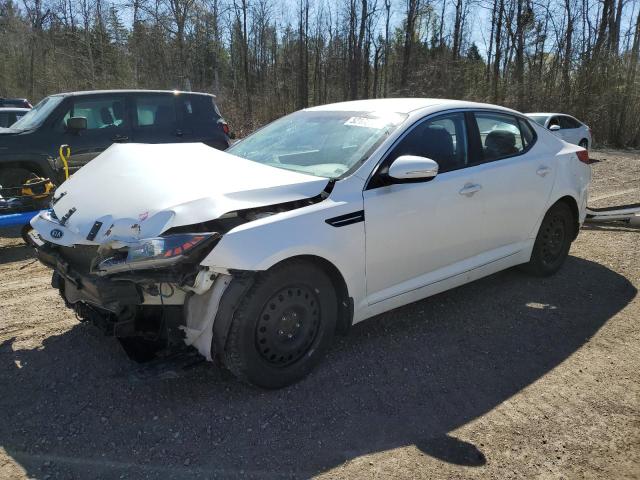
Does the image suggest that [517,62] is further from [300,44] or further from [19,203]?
[19,203]

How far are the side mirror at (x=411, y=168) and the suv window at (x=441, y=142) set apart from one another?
0.64ft

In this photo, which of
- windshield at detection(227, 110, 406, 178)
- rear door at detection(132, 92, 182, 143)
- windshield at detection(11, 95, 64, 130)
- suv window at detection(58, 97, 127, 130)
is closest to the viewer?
windshield at detection(227, 110, 406, 178)

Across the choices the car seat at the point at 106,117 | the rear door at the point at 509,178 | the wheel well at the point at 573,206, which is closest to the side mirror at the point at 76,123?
the car seat at the point at 106,117

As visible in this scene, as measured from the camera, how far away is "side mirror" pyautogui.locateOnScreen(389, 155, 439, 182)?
3297 millimetres

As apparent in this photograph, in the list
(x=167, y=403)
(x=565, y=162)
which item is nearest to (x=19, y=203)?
(x=167, y=403)

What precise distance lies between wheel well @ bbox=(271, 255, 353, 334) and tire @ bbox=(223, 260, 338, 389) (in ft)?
0.13

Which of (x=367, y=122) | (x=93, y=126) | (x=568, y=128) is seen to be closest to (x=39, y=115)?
(x=93, y=126)

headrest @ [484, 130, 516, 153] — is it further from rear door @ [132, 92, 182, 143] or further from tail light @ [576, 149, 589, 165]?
rear door @ [132, 92, 182, 143]

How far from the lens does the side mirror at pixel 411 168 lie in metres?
3.30

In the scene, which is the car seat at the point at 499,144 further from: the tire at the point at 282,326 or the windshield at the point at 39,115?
the windshield at the point at 39,115

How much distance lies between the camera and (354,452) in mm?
2633

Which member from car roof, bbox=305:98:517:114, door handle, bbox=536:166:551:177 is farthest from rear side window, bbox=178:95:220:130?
door handle, bbox=536:166:551:177

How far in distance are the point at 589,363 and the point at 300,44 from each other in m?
34.8

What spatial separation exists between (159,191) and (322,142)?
1.37 m
